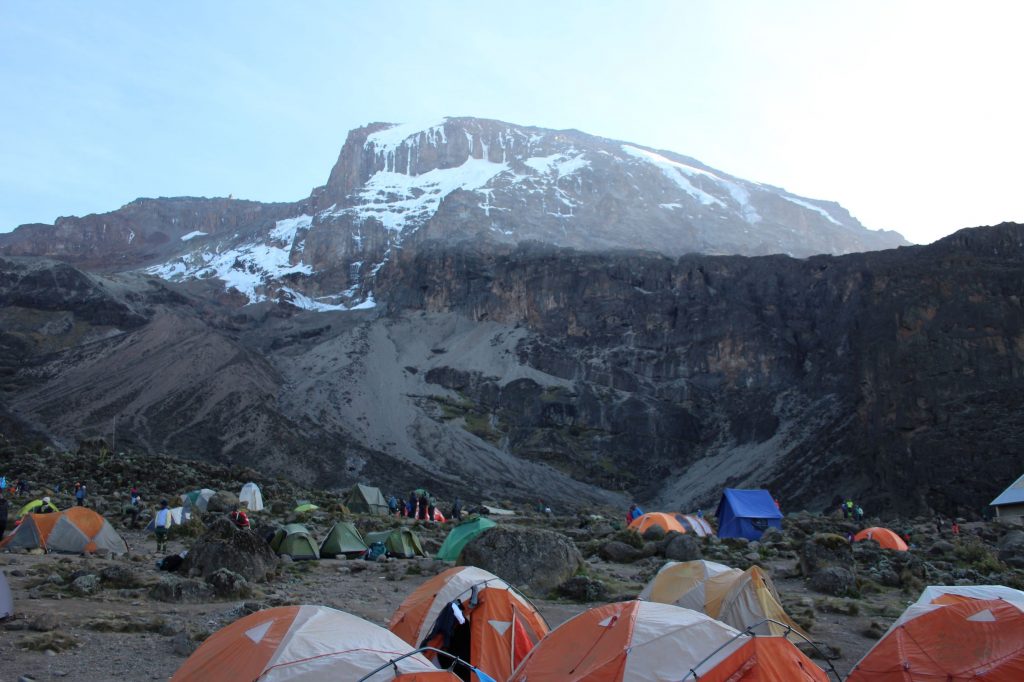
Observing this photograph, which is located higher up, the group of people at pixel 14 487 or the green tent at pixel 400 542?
the green tent at pixel 400 542

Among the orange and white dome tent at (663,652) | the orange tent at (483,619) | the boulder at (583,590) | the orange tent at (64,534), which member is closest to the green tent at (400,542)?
the orange tent at (64,534)

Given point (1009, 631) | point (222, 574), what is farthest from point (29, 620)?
point (1009, 631)

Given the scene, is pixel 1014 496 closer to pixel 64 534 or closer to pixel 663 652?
pixel 663 652

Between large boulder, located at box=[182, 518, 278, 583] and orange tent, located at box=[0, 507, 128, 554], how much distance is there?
17.6 ft

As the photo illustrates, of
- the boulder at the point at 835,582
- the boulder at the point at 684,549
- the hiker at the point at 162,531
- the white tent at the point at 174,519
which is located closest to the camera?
the boulder at the point at 835,582

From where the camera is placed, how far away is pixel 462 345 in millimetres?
123625

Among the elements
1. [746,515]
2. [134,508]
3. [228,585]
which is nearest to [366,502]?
[134,508]

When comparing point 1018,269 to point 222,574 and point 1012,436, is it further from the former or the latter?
point 222,574

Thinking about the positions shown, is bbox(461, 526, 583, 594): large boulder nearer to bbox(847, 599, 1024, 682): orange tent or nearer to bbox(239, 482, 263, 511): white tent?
bbox(847, 599, 1024, 682): orange tent

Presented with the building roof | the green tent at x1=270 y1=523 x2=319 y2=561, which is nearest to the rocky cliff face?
the building roof

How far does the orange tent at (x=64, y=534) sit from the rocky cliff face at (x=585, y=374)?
1965 inches

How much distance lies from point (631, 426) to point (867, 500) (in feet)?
137

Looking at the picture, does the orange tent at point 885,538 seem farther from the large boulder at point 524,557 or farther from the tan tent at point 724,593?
the tan tent at point 724,593

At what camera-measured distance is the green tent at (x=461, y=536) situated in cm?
2205
